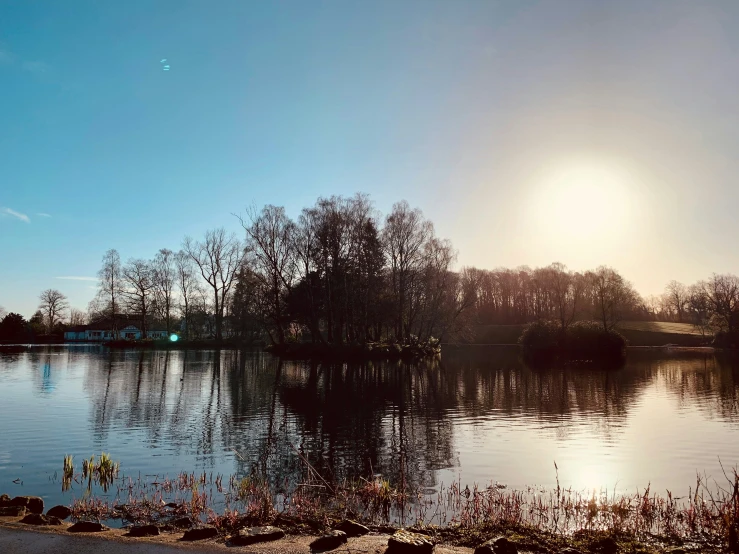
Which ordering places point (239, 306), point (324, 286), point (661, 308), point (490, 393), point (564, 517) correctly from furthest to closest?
point (661, 308)
point (239, 306)
point (324, 286)
point (490, 393)
point (564, 517)

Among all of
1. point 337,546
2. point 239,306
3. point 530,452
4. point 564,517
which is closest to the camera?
Result: point 337,546

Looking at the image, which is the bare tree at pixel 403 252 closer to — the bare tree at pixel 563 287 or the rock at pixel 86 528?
the bare tree at pixel 563 287

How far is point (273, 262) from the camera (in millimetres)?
71312

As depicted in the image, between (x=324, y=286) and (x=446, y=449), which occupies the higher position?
(x=324, y=286)

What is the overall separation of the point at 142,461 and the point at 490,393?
2311 cm

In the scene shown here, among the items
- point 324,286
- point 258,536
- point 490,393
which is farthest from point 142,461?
point 324,286

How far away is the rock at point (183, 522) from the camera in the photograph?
9727mm

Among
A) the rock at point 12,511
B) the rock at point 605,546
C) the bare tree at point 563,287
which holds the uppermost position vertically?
the bare tree at point 563,287

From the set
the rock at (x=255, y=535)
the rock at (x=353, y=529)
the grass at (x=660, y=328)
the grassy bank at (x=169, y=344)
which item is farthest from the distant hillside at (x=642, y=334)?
the rock at (x=255, y=535)

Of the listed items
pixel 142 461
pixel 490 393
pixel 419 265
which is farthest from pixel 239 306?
pixel 142 461

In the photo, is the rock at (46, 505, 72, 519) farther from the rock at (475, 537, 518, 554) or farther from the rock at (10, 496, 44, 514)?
the rock at (475, 537, 518, 554)

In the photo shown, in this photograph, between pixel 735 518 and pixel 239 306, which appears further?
pixel 239 306

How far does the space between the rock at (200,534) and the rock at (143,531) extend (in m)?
0.62

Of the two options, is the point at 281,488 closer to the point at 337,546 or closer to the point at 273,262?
the point at 337,546
